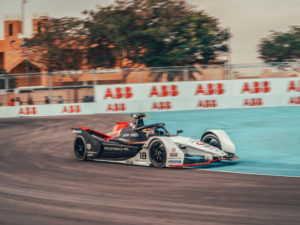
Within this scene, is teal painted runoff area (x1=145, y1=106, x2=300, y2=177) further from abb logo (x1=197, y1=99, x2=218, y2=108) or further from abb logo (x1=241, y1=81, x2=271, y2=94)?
abb logo (x1=241, y1=81, x2=271, y2=94)

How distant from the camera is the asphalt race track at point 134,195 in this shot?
20.6ft

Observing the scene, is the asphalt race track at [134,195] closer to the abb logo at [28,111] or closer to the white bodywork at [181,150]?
the white bodywork at [181,150]

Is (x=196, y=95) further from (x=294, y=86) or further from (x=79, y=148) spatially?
(x=79, y=148)

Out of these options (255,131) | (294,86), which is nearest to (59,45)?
(294,86)

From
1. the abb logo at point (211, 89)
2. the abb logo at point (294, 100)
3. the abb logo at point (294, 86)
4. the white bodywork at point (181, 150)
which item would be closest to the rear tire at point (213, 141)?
the white bodywork at point (181, 150)

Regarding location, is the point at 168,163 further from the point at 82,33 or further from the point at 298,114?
the point at 82,33

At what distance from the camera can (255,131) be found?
1666cm

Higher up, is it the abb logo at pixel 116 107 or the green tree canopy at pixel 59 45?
the green tree canopy at pixel 59 45

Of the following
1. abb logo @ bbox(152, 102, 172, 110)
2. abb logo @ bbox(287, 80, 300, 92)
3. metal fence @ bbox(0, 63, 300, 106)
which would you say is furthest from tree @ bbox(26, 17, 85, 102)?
abb logo @ bbox(287, 80, 300, 92)

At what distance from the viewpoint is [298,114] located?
2097cm

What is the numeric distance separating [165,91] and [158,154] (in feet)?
47.6

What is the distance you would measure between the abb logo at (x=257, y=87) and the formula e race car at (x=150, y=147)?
1333 centimetres

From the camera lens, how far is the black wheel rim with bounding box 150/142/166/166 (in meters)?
10.6

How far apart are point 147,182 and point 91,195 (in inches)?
57.1
